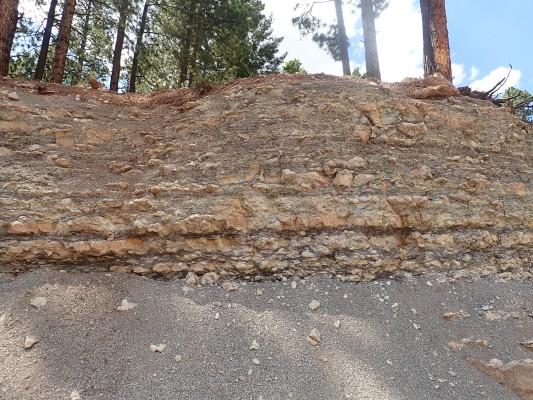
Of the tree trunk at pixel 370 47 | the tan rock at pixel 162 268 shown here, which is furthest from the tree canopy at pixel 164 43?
the tan rock at pixel 162 268

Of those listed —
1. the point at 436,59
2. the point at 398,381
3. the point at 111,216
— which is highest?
the point at 436,59

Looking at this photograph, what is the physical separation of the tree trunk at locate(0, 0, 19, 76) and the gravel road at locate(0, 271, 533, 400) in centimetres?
457

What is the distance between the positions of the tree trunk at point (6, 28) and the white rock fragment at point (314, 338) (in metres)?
6.89

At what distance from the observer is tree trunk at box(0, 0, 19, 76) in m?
6.52

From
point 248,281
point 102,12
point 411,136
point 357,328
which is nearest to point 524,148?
point 411,136

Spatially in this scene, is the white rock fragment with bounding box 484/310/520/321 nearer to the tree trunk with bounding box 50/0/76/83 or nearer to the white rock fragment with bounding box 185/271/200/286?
the white rock fragment with bounding box 185/271/200/286

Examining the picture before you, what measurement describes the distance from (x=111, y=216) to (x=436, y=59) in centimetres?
647

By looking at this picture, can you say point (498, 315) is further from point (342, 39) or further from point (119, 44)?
point (342, 39)

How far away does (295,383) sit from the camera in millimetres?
3203

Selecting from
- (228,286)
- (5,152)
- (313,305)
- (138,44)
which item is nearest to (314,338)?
(313,305)

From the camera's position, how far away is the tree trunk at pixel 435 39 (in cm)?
699

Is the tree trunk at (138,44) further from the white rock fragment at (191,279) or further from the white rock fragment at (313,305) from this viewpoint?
the white rock fragment at (313,305)

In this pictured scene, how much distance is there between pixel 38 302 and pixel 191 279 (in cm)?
157

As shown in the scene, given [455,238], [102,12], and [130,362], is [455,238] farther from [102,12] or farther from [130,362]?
[102,12]
